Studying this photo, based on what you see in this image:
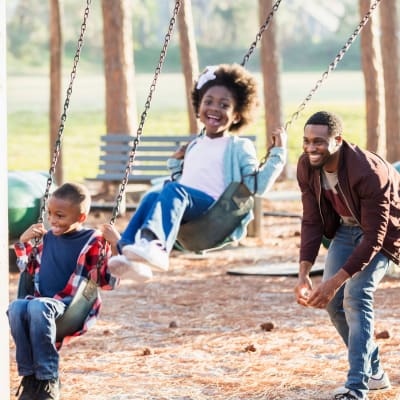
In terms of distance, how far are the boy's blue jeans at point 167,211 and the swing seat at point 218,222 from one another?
0.05 meters

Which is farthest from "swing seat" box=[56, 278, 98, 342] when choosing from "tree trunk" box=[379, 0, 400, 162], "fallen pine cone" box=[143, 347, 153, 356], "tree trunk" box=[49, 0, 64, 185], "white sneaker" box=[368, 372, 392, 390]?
"tree trunk" box=[379, 0, 400, 162]

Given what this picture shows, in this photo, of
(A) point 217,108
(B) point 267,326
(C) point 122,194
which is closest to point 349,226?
(A) point 217,108

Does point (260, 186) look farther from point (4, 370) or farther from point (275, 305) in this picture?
point (275, 305)

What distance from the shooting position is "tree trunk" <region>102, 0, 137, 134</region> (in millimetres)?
14383

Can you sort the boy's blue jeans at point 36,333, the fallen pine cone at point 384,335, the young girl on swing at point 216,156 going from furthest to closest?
the fallen pine cone at point 384,335 < the young girl on swing at point 216,156 < the boy's blue jeans at point 36,333

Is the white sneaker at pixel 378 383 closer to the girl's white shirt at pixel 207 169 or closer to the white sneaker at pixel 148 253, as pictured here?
the girl's white shirt at pixel 207 169

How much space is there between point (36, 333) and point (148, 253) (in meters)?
0.73

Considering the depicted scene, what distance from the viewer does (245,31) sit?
168 feet

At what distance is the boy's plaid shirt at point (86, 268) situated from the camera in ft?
17.2

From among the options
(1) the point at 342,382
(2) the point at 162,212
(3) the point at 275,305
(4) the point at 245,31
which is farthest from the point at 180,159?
(4) the point at 245,31

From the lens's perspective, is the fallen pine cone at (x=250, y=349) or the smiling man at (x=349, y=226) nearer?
the smiling man at (x=349, y=226)

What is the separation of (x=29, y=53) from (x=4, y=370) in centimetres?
4271

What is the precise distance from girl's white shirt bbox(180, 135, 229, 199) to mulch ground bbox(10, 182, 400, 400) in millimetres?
1177

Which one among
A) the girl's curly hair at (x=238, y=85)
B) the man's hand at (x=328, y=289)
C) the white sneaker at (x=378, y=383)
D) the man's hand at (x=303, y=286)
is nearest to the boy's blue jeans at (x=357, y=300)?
the man's hand at (x=303, y=286)
